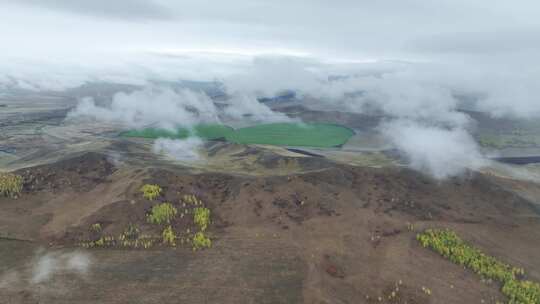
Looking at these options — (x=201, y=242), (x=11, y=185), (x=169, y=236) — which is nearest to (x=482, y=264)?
(x=201, y=242)

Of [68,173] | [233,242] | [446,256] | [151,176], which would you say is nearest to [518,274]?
[446,256]

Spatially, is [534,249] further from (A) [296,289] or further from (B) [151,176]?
(B) [151,176]

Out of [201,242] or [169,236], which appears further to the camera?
[169,236]

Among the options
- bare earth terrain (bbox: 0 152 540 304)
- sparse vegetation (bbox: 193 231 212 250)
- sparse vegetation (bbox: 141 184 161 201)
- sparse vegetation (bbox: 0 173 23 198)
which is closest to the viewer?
bare earth terrain (bbox: 0 152 540 304)

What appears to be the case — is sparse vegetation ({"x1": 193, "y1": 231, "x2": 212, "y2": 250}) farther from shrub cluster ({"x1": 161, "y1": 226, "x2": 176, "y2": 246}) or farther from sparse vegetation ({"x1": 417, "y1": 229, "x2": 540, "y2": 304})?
sparse vegetation ({"x1": 417, "y1": 229, "x2": 540, "y2": 304})

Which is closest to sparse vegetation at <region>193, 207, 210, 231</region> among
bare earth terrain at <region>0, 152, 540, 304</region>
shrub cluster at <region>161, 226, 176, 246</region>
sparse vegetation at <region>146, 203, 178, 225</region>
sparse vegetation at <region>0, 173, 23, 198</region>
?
bare earth terrain at <region>0, 152, 540, 304</region>

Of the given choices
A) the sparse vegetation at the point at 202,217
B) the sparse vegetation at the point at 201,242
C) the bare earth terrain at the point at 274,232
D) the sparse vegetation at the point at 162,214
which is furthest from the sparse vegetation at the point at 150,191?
the sparse vegetation at the point at 201,242

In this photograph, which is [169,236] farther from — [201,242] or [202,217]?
[202,217]
